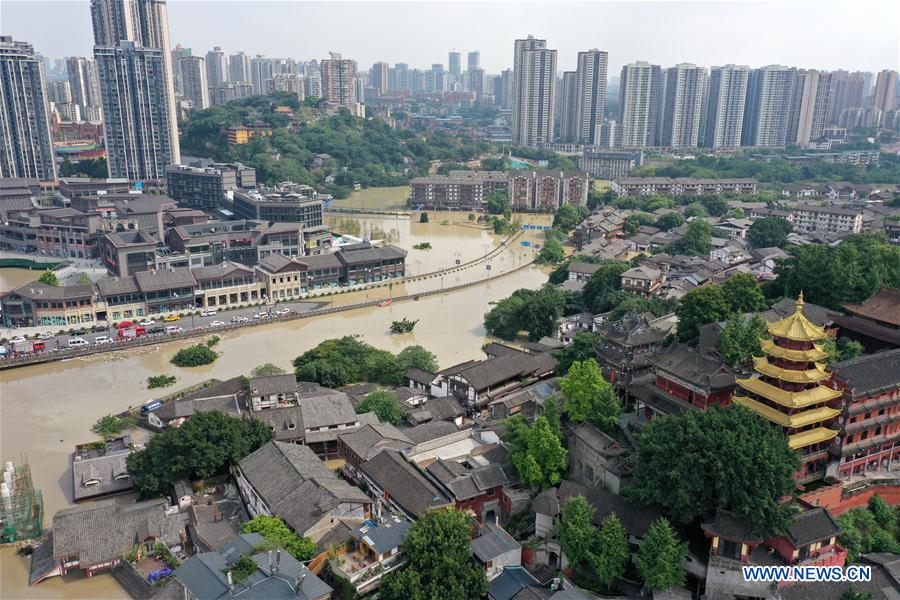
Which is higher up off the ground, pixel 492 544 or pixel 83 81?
pixel 83 81

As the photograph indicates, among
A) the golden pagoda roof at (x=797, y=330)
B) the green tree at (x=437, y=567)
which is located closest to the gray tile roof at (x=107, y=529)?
the green tree at (x=437, y=567)

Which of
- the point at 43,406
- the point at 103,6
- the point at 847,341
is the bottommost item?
the point at 43,406

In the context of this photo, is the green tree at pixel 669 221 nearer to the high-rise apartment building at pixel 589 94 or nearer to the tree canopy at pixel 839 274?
the tree canopy at pixel 839 274

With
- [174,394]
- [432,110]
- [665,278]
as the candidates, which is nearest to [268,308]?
[174,394]

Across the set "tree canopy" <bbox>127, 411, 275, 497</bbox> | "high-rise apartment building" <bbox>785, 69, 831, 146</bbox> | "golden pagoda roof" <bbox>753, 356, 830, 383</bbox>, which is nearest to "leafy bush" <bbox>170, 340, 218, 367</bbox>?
"tree canopy" <bbox>127, 411, 275, 497</bbox>

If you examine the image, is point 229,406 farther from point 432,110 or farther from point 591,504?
point 432,110

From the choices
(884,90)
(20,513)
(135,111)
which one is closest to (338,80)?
(135,111)

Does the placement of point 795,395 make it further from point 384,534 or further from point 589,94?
point 589,94
